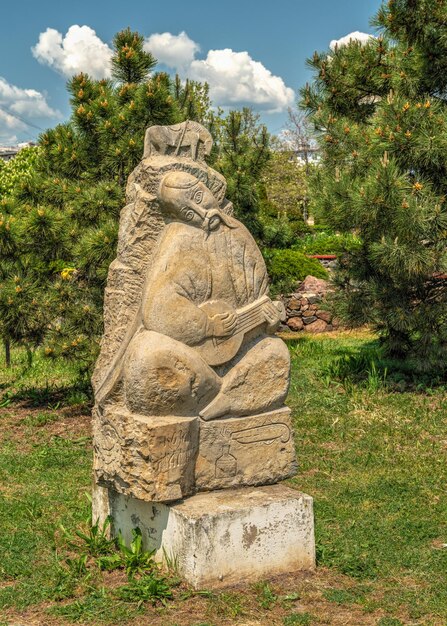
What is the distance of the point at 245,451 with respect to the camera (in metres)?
4.35

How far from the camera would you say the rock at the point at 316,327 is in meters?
13.5

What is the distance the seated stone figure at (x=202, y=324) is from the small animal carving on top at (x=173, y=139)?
24cm

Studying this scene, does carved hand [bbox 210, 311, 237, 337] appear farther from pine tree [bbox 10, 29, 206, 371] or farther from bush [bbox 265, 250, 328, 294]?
bush [bbox 265, 250, 328, 294]

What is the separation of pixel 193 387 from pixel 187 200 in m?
0.97

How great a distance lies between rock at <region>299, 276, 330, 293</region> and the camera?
1393cm

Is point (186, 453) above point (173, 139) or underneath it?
underneath

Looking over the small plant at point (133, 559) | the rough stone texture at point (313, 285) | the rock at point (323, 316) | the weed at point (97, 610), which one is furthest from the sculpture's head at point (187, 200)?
the rough stone texture at point (313, 285)

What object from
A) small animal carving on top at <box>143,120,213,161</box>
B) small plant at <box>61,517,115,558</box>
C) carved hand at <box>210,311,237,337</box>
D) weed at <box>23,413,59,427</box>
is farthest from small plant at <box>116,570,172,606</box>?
weed at <box>23,413,59,427</box>

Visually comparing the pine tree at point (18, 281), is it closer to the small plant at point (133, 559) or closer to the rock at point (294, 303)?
the small plant at point (133, 559)

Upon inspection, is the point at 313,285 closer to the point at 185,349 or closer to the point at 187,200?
the point at 187,200

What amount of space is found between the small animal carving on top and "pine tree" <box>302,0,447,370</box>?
3.66 m

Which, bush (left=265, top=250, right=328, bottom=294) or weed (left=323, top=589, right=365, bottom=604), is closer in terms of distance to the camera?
weed (left=323, top=589, right=365, bottom=604)

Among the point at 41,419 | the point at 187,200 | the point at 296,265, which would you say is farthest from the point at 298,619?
the point at 296,265

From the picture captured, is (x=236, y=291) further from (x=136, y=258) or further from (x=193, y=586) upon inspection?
(x=193, y=586)
